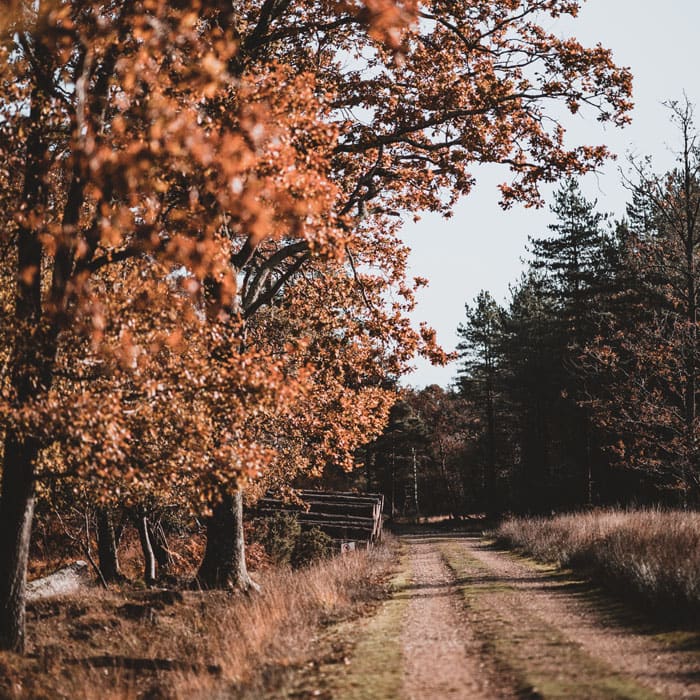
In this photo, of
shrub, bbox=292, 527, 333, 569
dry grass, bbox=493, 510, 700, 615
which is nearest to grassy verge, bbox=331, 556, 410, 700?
dry grass, bbox=493, 510, 700, 615

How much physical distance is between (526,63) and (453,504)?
49417 mm

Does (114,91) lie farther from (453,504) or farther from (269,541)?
(453,504)

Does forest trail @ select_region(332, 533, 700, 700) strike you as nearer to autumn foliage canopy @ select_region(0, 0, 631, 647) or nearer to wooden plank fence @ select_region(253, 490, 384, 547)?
autumn foliage canopy @ select_region(0, 0, 631, 647)

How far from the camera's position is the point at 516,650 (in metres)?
6.98

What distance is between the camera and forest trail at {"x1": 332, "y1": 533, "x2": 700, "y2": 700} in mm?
5719

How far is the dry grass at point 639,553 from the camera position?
8.66 m

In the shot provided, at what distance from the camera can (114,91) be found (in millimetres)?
9141

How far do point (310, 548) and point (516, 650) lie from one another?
12.9m

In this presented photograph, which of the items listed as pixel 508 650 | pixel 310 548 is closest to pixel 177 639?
pixel 508 650

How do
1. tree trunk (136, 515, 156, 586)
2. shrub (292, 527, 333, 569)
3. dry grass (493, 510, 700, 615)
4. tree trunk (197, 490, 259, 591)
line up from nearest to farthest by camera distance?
1. dry grass (493, 510, 700, 615)
2. tree trunk (197, 490, 259, 591)
3. tree trunk (136, 515, 156, 586)
4. shrub (292, 527, 333, 569)

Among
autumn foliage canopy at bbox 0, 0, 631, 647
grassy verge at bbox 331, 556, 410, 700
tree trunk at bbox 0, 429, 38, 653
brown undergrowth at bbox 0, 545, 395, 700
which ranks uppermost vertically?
autumn foliage canopy at bbox 0, 0, 631, 647

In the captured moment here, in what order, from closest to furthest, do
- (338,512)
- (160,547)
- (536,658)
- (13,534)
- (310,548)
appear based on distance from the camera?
→ (536,658) → (13,534) → (310,548) → (160,547) → (338,512)

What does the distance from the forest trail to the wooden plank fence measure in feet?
37.4

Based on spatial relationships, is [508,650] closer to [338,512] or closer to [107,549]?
[107,549]
